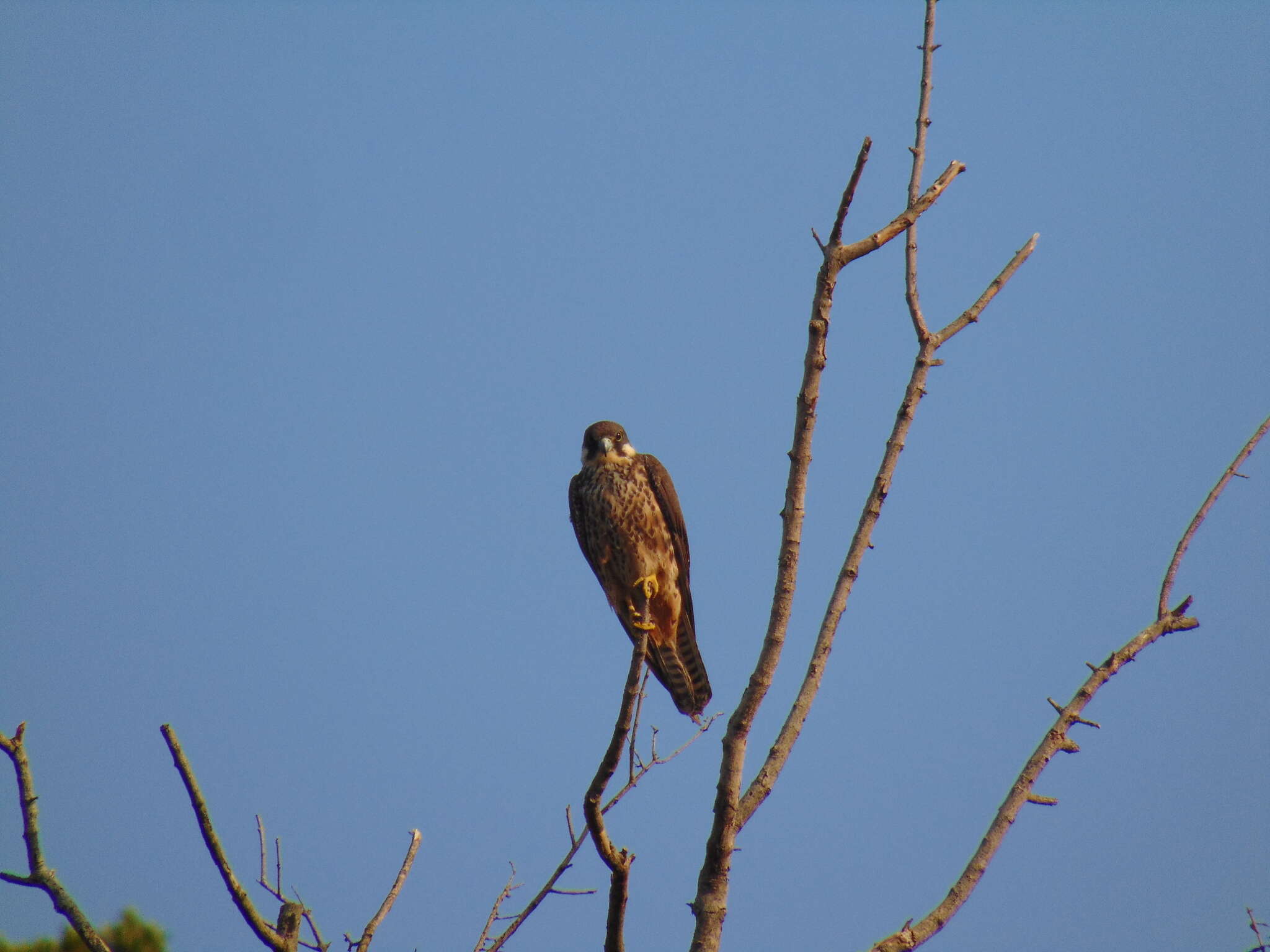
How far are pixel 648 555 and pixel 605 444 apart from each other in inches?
23.9

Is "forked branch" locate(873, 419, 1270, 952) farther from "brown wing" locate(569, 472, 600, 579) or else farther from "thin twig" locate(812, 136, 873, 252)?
"brown wing" locate(569, 472, 600, 579)

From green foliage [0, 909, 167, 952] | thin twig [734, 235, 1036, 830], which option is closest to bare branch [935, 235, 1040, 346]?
thin twig [734, 235, 1036, 830]

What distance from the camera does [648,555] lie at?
5238mm

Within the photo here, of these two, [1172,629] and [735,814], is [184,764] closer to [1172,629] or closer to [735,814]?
[735,814]

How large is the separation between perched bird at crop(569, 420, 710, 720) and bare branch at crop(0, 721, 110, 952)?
3.14 m

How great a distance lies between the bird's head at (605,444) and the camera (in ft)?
18.0

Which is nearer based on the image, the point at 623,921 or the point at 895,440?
the point at 623,921

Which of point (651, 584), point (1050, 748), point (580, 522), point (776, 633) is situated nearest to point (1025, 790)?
point (1050, 748)

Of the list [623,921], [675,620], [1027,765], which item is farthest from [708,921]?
[675,620]

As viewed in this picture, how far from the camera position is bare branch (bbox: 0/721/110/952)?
80.2 inches

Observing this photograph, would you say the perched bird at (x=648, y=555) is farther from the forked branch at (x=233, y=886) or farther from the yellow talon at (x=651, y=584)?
the forked branch at (x=233, y=886)

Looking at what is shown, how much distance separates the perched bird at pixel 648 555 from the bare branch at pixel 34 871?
10.3ft

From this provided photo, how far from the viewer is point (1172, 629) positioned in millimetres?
2527

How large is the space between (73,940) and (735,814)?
4.01 meters
